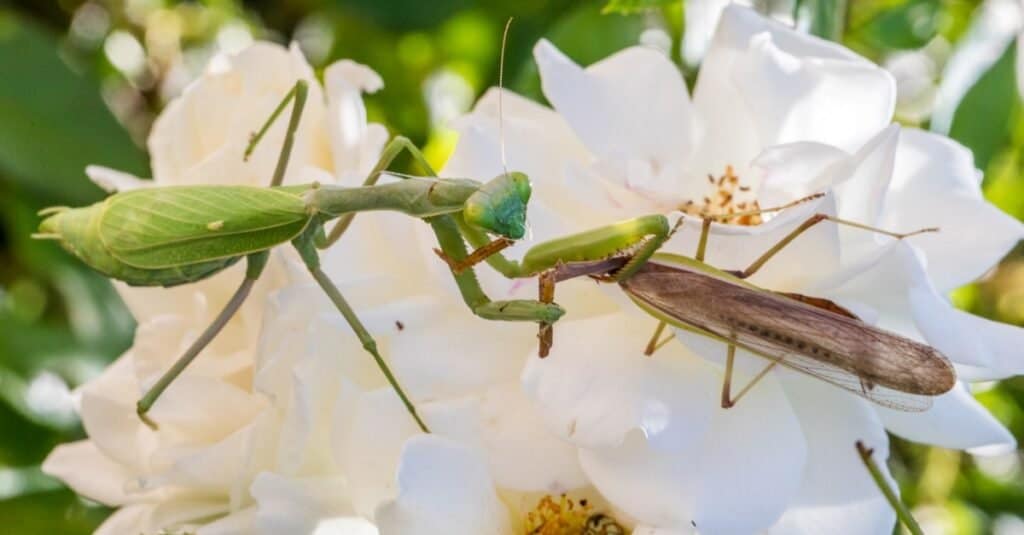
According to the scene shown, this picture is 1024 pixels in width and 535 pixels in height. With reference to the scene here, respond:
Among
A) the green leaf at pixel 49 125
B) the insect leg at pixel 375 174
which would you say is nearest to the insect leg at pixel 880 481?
the insect leg at pixel 375 174

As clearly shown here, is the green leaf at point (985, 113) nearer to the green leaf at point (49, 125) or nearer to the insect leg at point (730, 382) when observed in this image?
the insect leg at point (730, 382)

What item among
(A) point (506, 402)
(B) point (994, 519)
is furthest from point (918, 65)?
(A) point (506, 402)

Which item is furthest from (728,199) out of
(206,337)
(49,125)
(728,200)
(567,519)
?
(49,125)

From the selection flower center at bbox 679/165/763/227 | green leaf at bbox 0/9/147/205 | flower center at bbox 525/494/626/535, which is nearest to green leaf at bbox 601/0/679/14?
flower center at bbox 679/165/763/227

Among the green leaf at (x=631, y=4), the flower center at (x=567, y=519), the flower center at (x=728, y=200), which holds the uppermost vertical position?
the green leaf at (x=631, y=4)

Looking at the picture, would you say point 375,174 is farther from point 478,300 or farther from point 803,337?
point 803,337

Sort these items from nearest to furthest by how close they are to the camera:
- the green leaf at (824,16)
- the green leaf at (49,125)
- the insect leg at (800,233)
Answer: the insect leg at (800,233) → the green leaf at (824,16) → the green leaf at (49,125)

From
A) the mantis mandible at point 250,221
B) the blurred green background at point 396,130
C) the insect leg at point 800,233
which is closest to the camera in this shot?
the insect leg at point 800,233
